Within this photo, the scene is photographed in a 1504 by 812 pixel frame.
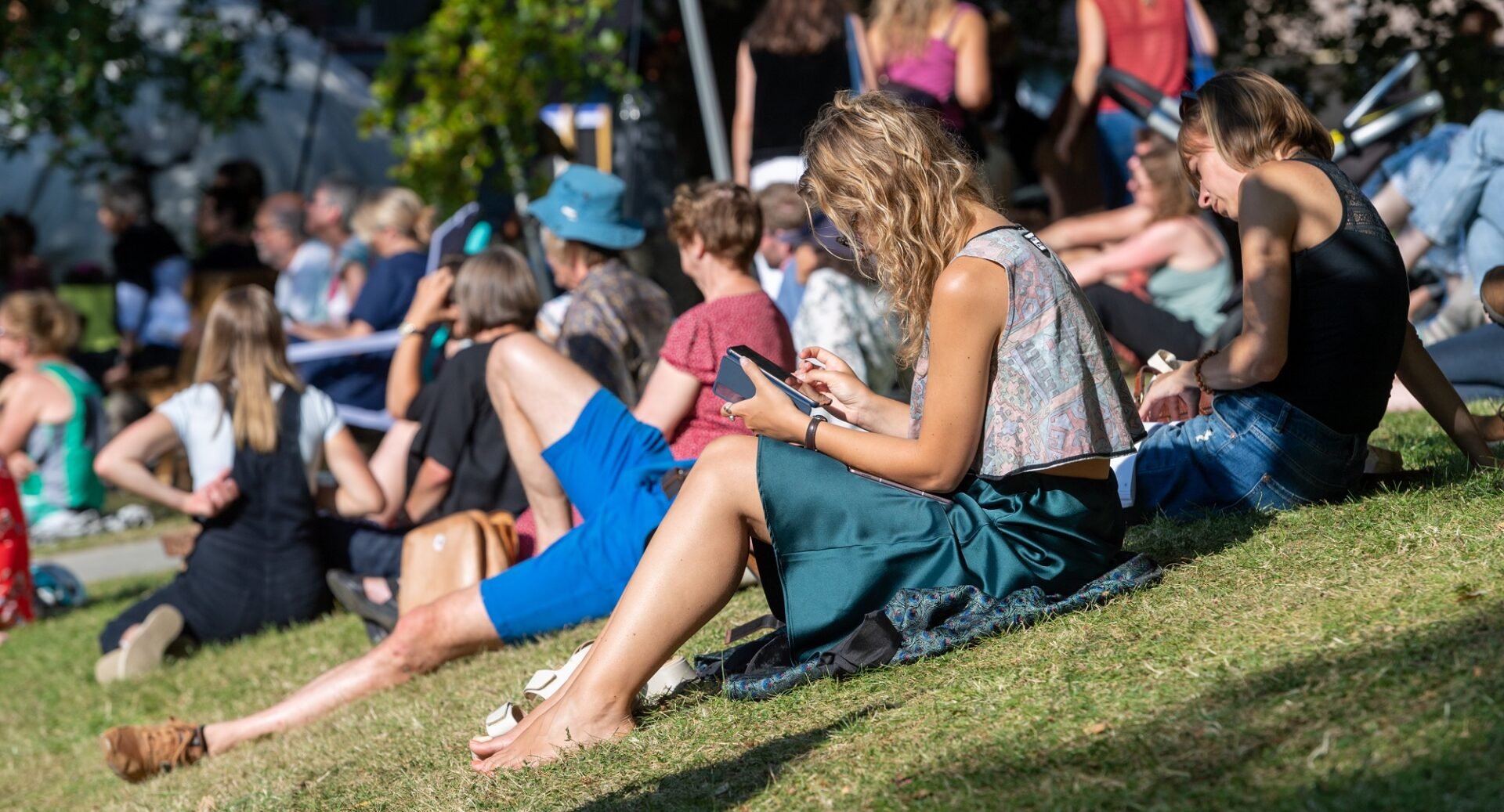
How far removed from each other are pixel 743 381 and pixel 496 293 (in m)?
2.41

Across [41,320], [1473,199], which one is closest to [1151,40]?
[1473,199]

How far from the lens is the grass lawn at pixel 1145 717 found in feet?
8.31

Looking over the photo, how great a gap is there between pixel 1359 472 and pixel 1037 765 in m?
1.81

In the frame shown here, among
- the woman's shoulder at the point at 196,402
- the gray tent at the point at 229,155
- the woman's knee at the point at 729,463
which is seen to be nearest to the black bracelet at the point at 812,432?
the woman's knee at the point at 729,463

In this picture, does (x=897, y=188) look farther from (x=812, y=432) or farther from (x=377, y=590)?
(x=377, y=590)

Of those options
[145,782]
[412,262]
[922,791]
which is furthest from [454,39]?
→ [922,791]

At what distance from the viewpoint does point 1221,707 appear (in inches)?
109

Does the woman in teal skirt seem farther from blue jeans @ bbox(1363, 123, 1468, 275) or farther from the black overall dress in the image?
blue jeans @ bbox(1363, 123, 1468, 275)

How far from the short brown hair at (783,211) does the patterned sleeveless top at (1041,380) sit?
3542mm

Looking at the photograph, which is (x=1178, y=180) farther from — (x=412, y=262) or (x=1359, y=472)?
(x=412, y=262)

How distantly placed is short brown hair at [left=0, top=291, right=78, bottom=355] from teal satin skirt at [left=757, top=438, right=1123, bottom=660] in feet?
23.5

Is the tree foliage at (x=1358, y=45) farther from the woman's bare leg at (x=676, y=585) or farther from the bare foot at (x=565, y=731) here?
the bare foot at (x=565, y=731)

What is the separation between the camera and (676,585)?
3.34m

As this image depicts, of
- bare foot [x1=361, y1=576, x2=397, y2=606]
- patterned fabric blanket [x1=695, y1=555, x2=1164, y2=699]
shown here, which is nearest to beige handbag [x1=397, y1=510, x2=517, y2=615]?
bare foot [x1=361, y1=576, x2=397, y2=606]
